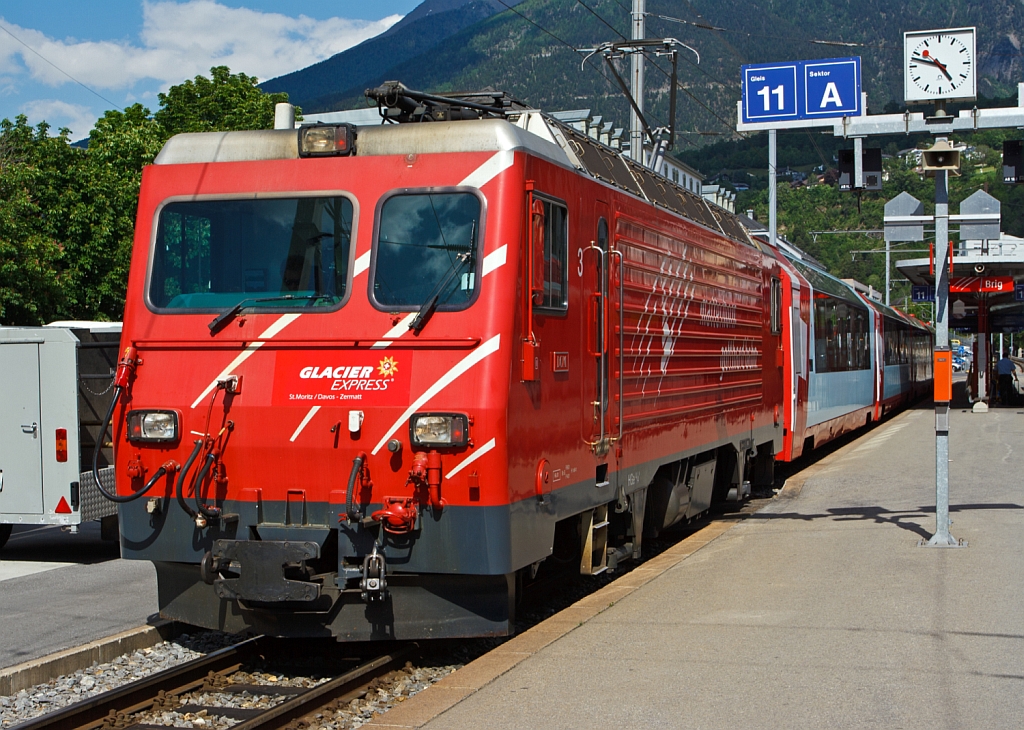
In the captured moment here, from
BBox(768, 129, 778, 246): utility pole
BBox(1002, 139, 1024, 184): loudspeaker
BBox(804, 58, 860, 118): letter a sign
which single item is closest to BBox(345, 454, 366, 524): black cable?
BBox(1002, 139, 1024, 184): loudspeaker

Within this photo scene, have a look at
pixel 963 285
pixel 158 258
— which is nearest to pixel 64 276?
pixel 158 258

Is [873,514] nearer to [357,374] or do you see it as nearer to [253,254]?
[357,374]

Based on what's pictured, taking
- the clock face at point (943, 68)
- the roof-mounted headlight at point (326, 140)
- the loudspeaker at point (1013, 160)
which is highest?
the clock face at point (943, 68)

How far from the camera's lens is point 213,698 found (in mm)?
6496

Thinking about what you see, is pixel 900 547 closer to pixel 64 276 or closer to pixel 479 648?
pixel 479 648

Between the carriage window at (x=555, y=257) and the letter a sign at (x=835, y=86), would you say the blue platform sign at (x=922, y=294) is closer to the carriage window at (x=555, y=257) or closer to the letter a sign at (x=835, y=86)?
the letter a sign at (x=835, y=86)

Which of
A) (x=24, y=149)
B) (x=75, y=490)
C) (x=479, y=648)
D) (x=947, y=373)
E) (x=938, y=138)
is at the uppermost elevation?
(x=24, y=149)

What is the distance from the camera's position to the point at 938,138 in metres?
10.6

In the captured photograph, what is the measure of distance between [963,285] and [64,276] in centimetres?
2329

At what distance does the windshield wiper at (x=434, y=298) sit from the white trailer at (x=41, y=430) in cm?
537

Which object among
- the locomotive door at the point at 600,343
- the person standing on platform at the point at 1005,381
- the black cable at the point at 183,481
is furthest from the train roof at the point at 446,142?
the person standing on platform at the point at 1005,381

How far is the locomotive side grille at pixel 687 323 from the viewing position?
28.5 feet

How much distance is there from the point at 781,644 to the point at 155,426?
3.72m

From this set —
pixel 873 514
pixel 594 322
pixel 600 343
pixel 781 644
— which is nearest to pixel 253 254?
pixel 594 322
